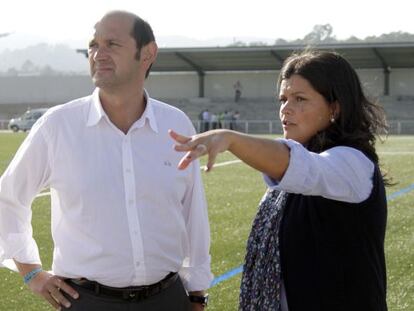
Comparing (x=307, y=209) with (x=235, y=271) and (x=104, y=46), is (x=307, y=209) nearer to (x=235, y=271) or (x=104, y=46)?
(x=104, y=46)

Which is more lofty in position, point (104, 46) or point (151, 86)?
point (104, 46)

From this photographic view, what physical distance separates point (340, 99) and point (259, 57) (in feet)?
174

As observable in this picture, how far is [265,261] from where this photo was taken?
3102 mm

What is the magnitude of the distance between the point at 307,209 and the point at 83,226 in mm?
1039

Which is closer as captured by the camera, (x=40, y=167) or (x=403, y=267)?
(x=40, y=167)

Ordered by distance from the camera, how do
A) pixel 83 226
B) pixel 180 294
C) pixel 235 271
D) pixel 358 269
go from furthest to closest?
pixel 235 271 → pixel 180 294 → pixel 83 226 → pixel 358 269

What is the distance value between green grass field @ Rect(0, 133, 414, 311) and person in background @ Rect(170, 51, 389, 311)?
80.8 inches

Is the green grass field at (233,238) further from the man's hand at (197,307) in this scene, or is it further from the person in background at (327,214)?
the person in background at (327,214)

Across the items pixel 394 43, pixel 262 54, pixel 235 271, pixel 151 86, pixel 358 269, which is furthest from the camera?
pixel 151 86

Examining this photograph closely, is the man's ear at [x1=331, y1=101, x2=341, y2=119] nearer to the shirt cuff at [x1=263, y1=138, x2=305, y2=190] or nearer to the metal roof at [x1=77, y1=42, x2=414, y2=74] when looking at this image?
the shirt cuff at [x1=263, y1=138, x2=305, y2=190]

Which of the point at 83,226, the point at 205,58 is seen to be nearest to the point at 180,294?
the point at 83,226

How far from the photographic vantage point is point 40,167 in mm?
3543

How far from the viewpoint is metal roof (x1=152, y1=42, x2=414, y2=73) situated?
52250 millimetres

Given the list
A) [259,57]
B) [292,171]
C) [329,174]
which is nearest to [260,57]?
[259,57]
